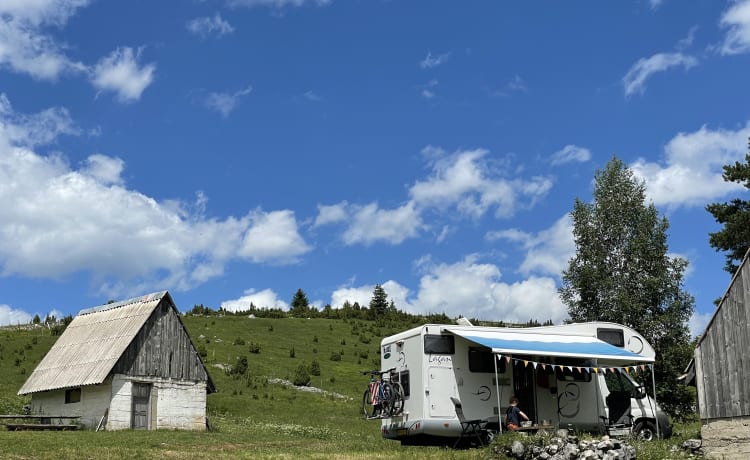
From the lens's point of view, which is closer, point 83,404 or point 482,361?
point 482,361

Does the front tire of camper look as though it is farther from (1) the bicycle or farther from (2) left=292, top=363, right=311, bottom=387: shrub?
(2) left=292, top=363, right=311, bottom=387: shrub

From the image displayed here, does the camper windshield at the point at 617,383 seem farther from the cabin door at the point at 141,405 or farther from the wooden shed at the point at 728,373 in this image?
the cabin door at the point at 141,405

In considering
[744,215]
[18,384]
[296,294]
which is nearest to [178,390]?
[18,384]

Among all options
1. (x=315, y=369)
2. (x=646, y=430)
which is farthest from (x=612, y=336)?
(x=315, y=369)

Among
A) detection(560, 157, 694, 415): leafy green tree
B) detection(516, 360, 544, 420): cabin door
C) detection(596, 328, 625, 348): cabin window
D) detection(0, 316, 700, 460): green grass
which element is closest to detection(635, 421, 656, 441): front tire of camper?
detection(0, 316, 700, 460): green grass

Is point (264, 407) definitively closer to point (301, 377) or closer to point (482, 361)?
point (301, 377)

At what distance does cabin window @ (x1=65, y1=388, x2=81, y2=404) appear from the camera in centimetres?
3523

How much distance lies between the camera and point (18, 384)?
143ft

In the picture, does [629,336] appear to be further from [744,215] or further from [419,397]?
[744,215]

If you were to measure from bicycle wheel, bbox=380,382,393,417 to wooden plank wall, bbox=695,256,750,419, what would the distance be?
7.95 m

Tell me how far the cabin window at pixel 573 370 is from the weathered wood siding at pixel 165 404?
1879 centimetres

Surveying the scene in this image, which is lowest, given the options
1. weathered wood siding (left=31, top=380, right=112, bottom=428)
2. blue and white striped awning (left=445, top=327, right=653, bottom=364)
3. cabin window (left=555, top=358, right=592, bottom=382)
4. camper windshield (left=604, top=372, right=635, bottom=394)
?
weathered wood siding (left=31, top=380, right=112, bottom=428)

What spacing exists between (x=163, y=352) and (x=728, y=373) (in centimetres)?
2525

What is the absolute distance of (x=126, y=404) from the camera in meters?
34.1
